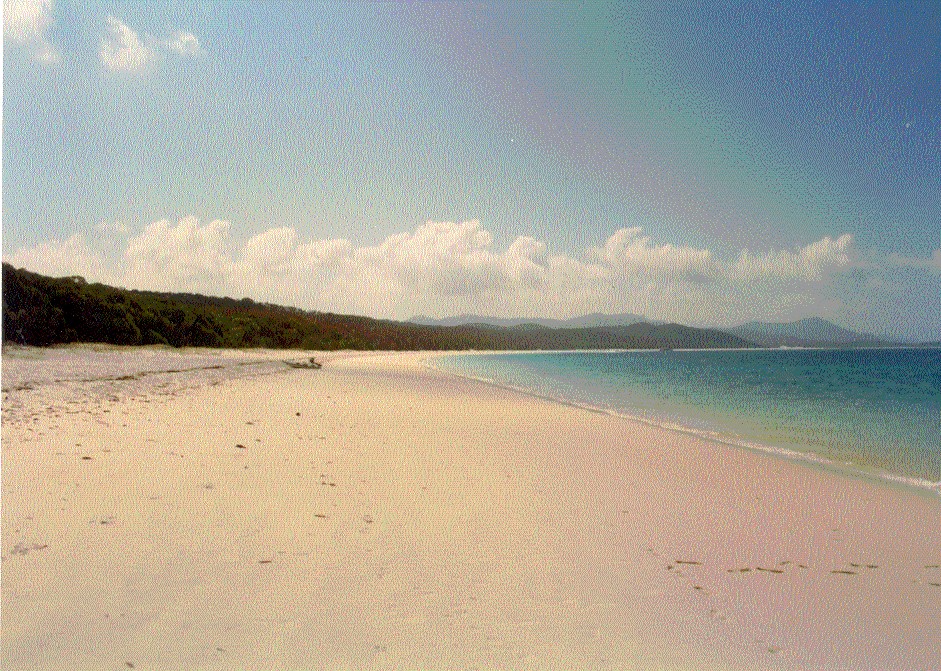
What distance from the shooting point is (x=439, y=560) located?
456 centimetres

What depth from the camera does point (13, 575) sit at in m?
3.95

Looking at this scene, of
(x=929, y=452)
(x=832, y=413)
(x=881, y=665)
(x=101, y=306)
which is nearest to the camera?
(x=881, y=665)

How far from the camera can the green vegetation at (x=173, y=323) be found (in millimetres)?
42844

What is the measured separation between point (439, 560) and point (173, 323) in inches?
2468

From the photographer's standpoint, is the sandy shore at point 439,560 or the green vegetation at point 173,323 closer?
the sandy shore at point 439,560

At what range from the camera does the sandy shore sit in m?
3.34

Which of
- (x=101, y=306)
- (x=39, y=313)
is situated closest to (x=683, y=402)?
(x=39, y=313)

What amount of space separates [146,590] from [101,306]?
54325 mm

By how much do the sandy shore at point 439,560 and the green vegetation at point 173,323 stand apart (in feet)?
84.7

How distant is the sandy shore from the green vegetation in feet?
84.7

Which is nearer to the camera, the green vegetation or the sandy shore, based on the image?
the sandy shore

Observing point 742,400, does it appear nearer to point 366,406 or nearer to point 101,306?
point 366,406

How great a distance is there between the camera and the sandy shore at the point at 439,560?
11.0 feet

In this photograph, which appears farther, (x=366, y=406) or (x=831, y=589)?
(x=366, y=406)
